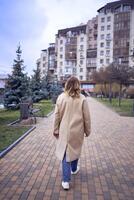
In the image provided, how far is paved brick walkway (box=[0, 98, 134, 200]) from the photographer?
400 centimetres

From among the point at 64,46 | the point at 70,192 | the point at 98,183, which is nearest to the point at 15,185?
the point at 70,192

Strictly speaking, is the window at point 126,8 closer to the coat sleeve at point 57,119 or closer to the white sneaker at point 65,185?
the coat sleeve at point 57,119

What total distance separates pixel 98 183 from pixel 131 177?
2.31 feet

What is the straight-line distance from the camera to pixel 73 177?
15.5 ft

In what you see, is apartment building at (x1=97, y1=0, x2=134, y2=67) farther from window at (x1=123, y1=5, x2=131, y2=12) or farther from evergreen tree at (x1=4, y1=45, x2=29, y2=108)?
evergreen tree at (x1=4, y1=45, x2=29, y2=108)

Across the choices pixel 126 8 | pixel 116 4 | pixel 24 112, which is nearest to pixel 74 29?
pixel 116 4

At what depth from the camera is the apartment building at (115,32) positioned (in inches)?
2948

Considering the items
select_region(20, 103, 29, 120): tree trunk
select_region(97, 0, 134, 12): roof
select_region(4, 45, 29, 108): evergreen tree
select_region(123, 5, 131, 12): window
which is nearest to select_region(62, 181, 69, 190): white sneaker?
select_region(20, 103, 29, 120): tree trunk

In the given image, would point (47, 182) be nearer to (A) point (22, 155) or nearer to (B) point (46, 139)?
(A) point (22, 155)

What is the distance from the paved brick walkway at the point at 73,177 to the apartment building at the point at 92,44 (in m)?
76.5

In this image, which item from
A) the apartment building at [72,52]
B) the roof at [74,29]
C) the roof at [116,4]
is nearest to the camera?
the roof at [116,4]

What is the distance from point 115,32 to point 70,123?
253 feet

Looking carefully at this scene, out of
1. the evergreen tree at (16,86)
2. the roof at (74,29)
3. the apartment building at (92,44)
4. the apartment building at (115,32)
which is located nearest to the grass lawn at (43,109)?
the evergreen tree at (16,86)

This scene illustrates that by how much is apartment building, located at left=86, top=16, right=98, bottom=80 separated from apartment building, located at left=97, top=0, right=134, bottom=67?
188cm
